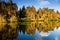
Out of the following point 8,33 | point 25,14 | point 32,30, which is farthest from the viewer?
point 25,14

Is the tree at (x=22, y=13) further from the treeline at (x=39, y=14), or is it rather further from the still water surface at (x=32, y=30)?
the still water surface at (x=32, y=30)

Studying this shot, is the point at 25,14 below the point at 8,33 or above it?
above

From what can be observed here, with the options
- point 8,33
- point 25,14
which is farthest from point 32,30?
point 8,33

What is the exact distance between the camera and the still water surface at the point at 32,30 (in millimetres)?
5480

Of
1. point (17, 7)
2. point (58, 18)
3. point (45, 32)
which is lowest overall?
point (45, 32)

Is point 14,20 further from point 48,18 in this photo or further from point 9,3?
point 48,18

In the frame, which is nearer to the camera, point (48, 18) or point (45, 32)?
point (45, 32)

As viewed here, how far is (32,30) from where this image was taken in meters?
6.20

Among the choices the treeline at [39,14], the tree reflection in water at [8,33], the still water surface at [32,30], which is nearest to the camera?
the tree reflection in water at [8,33]

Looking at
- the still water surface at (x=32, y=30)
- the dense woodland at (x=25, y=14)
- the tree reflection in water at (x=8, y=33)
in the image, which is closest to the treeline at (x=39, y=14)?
the dense woodland at (x=25, y=14)

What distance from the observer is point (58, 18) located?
6.50 m

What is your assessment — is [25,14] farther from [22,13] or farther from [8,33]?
[8,33]

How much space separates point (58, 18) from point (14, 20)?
1.59 meters

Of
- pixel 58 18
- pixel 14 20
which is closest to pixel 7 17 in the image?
pixel 14 20
